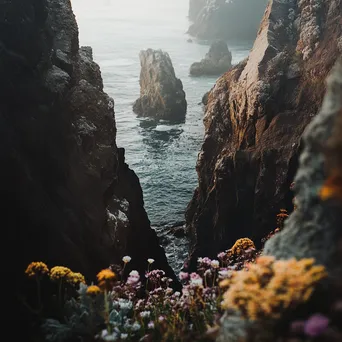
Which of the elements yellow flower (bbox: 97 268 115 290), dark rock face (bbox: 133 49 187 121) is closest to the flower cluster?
yellow flower (bbox: 97 268 115 290)

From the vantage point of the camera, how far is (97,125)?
20.5m

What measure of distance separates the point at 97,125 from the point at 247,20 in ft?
459

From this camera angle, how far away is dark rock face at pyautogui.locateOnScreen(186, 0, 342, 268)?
965 inches

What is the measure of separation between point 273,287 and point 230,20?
508ft

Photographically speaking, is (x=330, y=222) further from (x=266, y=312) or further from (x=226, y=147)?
(x=226, y=147)

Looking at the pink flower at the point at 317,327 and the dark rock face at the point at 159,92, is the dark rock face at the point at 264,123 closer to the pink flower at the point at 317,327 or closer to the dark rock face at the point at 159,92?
the pink flower at the point at 317,327

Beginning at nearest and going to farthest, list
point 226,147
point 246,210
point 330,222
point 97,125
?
point 330,222 < point 97,125 < point 246,210 < point 226,147

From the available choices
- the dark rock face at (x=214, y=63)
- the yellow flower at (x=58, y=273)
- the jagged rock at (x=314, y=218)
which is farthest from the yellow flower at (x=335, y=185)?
the dark rock face at (x=214, y=63)

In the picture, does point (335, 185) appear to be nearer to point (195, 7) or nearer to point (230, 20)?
point (230, 20)

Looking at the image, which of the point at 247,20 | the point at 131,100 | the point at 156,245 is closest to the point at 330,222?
the point at 156,245

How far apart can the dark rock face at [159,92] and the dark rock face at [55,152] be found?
47453mm

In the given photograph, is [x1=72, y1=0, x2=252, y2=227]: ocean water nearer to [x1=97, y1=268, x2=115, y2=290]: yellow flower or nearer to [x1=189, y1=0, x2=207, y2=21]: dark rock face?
[x1=189, y1=0, x2=207, y2=21]: dark rock face

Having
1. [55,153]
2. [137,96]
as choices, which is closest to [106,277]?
[55,153]

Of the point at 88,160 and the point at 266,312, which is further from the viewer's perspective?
the point at 88,160
